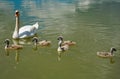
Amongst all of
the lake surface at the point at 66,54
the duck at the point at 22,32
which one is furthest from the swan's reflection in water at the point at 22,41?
the duck at the point at 22,32

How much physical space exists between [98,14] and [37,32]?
33.4 ft

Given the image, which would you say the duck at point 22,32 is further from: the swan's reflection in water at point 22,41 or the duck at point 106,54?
the duck at point 106,54

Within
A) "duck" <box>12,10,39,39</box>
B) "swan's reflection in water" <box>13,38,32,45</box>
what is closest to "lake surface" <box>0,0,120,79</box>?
"swan's reflection in water" <box>13,38,32,45</box>

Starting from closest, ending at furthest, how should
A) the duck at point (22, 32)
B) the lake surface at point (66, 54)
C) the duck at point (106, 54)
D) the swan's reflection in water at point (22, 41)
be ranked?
the lake surface at point (66, 54), the duck at point (106, 54), the swan's reflection in water at point (22, 41), the duck at point (22, 32)

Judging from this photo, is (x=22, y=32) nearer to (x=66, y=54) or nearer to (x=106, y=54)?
(x=66, y=54)

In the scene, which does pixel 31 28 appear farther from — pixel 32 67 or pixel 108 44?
pixel 32 67

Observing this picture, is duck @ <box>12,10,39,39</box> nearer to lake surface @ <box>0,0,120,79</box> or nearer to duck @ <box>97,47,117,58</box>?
lake surface @ <box>0,0,120,79</box>

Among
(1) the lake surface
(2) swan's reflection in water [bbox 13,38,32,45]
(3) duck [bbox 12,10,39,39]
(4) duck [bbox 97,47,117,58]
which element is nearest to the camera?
(1) the lake surface

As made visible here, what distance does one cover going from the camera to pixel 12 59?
593 inches

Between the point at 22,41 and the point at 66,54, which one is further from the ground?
the point at 22,41

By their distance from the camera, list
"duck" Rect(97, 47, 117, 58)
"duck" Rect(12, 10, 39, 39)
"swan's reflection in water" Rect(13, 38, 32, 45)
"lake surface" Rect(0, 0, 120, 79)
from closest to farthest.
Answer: "lake surface" Rect(0, 0, 120, 79) < "duck" Rect(97, 47, 117, 58) < "swan's reflection in water" Rect(13, 38, 32, 45) < "duck" Rect(12, 10, 39, 39)

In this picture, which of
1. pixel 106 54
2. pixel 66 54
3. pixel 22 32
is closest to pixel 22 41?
pixel 22 32

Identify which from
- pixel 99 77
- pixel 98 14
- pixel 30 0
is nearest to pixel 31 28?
pixel 99 77

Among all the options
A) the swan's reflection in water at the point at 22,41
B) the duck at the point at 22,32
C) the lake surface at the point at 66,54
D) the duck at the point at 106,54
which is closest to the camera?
the lake surface at the point at 66,54
